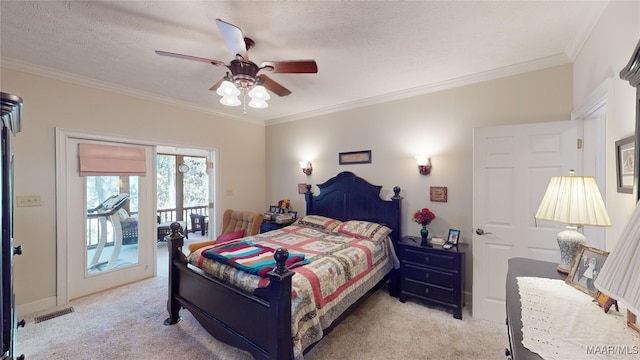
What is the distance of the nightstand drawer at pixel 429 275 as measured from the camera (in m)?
2.60

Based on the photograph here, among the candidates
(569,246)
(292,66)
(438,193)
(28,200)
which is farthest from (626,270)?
(28,200)

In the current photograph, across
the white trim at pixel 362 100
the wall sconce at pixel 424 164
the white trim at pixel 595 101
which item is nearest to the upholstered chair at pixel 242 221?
the white trim at pixel 362 100

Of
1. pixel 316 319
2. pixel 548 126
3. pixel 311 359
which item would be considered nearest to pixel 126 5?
pixel 316 319

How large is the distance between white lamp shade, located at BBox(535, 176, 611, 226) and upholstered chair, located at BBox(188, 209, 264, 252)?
339 cm

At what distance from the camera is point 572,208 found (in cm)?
138

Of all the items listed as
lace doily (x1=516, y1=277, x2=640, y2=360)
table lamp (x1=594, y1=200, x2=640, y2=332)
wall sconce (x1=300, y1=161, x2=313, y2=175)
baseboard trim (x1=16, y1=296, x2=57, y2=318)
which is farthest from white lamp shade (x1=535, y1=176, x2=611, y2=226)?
baseboard trim (x1=16, y1=296, x2=57, y2=318)

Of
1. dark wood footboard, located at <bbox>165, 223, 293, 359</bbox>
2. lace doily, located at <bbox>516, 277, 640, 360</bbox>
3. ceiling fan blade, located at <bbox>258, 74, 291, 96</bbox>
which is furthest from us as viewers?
ceiling fan blade, located at <bbox>258, 74, 291, 96</bbox>

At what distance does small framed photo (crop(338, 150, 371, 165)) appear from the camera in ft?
12.1

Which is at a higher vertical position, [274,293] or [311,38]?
[311,38]

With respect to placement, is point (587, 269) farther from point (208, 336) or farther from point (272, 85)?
point (208, 336)

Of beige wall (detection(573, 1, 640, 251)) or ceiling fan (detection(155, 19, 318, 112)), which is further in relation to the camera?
ceiling fan (detection(155, 19, 318, 112))

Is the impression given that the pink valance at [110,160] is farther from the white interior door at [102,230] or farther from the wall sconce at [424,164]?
the wall sconce at [424,164]

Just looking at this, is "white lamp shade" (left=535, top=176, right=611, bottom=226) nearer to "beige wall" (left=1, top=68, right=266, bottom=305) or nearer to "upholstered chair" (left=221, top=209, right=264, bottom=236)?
"upholstered chair" (left=221, top=209, right=264, bottom=236)

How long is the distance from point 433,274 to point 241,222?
288 cm
